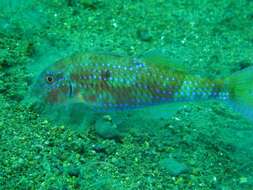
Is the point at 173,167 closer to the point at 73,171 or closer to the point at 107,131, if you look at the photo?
the point at 107,131

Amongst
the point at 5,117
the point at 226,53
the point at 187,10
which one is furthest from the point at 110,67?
the point at 187,10

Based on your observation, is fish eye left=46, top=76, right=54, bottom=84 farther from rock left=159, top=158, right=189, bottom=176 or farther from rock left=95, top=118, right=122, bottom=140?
rock left=159, top=158, right=189, bottom=176

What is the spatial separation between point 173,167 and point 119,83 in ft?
3.45

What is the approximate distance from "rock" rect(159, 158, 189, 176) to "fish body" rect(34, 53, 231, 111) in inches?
25.4

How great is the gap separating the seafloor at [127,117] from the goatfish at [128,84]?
0.93 feet

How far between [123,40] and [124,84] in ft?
7.30

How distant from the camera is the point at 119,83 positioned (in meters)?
4.35

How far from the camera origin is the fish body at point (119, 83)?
4.27 meters

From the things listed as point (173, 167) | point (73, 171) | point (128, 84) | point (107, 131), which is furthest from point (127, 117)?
point (73, 171)

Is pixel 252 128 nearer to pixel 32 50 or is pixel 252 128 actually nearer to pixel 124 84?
pixel 124 84

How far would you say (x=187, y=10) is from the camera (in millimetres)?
7441

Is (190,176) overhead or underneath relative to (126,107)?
underneath

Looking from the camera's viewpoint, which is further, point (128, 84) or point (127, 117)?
point (127, 117)

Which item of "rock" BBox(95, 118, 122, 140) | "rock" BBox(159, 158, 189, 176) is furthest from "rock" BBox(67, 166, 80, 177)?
"rock" BBox(159, 158, 189, 176)
